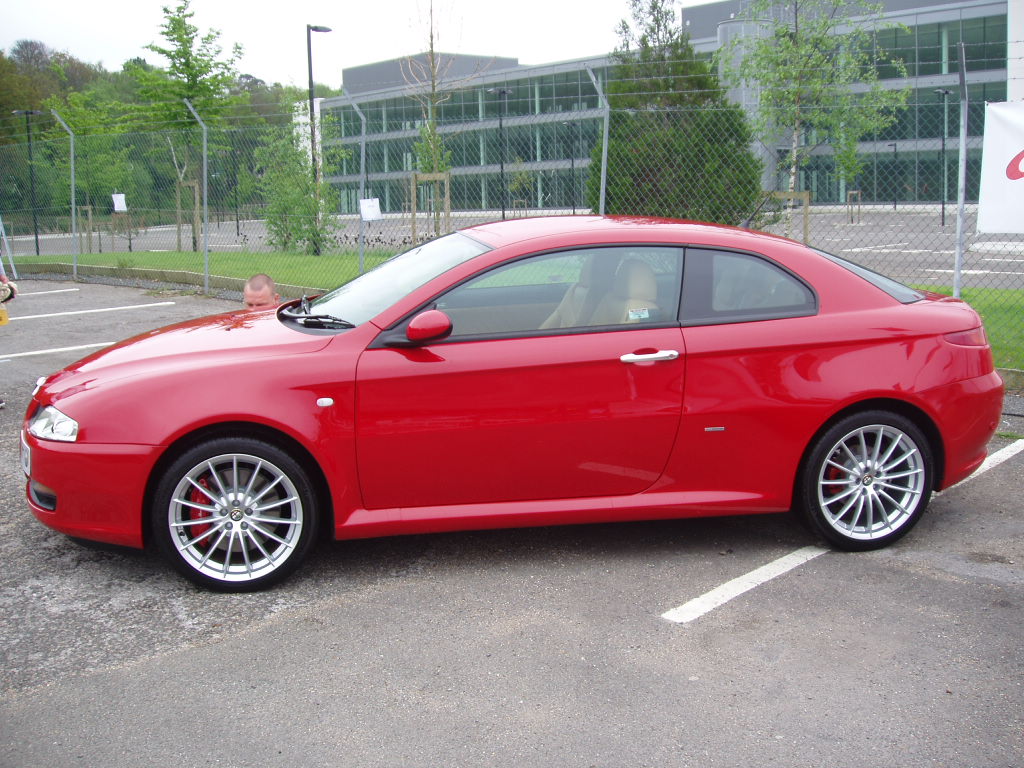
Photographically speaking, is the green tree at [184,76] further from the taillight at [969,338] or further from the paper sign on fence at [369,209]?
the taillight at [969,338]

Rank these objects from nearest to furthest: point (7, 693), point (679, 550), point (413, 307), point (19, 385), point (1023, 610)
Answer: point (7, 693) → point (1023, 610) → point (413, 307) → point (679, 550) → point (19, 385)

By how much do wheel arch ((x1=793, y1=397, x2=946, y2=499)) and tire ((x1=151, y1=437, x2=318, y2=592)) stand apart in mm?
2254

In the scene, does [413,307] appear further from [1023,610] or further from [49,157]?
[49,157]

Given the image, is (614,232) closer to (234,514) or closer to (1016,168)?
(234,514)

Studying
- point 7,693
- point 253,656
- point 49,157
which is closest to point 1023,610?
point 253,656

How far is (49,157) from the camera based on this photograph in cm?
1936

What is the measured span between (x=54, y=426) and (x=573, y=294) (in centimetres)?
231

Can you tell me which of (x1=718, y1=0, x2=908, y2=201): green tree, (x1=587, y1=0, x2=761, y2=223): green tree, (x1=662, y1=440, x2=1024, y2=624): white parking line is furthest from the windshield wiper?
(x1=718, y1=0, x2=908, y2=201): green tree

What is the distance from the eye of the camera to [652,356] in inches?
174

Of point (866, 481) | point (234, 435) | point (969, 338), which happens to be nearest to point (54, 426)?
point (234, 435)

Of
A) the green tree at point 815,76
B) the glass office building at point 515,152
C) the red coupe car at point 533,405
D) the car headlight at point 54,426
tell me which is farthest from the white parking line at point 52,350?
the green tree at point 815,76

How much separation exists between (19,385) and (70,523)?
195 inches

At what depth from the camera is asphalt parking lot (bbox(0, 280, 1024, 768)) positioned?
3.11 metres

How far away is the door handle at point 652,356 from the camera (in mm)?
4398
